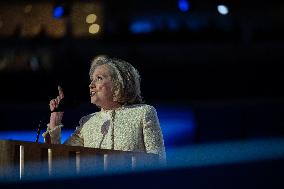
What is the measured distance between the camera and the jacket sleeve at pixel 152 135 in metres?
2.78

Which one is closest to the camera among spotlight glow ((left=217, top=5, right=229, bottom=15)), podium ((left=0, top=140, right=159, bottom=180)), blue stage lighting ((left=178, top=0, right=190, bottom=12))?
podium ((left=0, top=140, right=159, bottom=180))

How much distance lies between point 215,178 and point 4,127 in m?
4.62

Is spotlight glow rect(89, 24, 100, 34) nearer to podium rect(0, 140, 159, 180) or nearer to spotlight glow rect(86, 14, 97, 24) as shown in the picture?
spotlight glow rect(86, 14, 97, 24)

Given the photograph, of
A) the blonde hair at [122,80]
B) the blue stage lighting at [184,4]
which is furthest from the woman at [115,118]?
the blue stage lighting at [184,4]

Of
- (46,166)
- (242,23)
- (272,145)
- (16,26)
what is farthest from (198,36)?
(46,166)

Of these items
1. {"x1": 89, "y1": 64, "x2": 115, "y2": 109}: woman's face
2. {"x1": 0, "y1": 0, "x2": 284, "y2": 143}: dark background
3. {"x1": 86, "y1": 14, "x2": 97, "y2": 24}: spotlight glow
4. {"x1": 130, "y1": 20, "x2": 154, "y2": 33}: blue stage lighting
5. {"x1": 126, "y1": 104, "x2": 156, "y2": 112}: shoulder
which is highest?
{"x1": 86, "y1": 14, "x2": 97, "y2": 24}: spotlight glow

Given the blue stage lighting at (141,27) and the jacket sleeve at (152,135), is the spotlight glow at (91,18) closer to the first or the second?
the blue stage lighting at (141,27)

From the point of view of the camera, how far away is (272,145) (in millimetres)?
5527

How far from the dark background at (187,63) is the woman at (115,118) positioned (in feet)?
10.2

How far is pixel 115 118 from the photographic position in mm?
2898

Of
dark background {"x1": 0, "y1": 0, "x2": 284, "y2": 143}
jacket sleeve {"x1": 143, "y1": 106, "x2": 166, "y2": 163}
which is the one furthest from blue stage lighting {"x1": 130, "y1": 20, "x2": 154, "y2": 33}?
jacket sleeve {"x1": 143, "y1": 106, "x2": 166, "y2": 163}

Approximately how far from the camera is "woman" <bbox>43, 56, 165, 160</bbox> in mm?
2809

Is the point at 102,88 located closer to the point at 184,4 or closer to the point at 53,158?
the point at 53,158

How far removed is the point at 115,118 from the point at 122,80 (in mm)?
180
